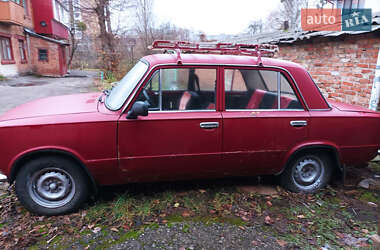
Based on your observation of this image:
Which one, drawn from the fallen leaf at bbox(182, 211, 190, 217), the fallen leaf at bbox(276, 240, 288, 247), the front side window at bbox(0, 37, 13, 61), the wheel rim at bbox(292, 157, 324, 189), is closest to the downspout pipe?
the wheel rim at bbox(292, 157, 324, 189)

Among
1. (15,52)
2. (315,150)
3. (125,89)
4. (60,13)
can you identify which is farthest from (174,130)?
(60,13)

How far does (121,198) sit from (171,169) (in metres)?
0.75

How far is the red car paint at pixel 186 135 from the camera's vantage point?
294 centimetres

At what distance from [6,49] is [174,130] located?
65.2 feet

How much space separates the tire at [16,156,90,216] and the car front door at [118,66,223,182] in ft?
1.81

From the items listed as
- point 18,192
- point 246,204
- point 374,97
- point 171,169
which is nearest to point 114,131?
point 171,169

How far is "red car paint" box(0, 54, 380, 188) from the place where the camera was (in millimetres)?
2936

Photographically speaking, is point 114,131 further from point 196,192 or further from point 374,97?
point 374,97

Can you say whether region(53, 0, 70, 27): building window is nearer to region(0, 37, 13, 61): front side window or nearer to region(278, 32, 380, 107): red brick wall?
region(0, 37, 13, 61): front side window

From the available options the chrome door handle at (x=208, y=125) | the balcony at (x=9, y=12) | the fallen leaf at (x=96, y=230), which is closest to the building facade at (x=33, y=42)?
the balcony at (x=9, y=12)

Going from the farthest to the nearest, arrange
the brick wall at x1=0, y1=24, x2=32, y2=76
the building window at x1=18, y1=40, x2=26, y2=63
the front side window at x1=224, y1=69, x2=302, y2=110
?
the building window at x1=18, y1=40, x2=26, y2=63 < the brick wall at x1=0, y1=24, x2=32, y2=76 < the front side window at x1=224, y1=69, x2=302, y2=110

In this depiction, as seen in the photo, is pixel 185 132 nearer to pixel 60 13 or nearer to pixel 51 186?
pixel 51 186

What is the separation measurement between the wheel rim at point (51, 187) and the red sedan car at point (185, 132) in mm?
11

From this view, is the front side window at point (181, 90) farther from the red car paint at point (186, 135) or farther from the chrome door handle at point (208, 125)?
the chrome door handle at point (208, 125)
